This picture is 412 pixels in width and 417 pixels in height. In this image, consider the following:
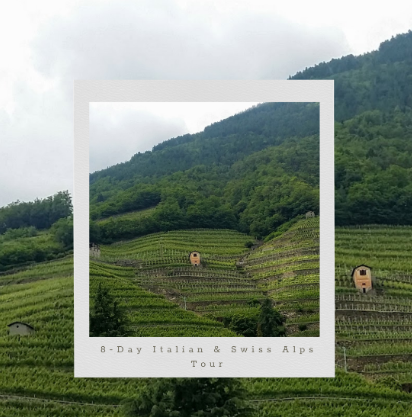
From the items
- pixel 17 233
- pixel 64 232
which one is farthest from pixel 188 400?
pixel 17 233

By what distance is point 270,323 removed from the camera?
32.7ft

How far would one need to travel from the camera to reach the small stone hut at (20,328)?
608 inches

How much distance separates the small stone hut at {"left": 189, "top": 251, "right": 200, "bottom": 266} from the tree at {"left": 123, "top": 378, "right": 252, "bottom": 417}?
2.49m

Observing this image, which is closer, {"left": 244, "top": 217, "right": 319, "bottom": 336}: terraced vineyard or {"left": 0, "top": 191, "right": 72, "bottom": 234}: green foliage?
{"left": 244, "top": 217, "right": 319, "bottom": 336}: terraced vineyard

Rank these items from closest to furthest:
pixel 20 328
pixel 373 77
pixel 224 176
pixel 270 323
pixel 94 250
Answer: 1. pixel 270 323
2. pixel 94 250
3. pixel 224 176
4. pixel 20 328
5. pixel 373 77

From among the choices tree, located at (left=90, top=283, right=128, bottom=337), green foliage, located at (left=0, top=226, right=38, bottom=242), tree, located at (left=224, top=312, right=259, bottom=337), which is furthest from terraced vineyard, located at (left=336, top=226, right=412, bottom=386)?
green foliage, located at (left=0, top=226, right=38, bottom=242)

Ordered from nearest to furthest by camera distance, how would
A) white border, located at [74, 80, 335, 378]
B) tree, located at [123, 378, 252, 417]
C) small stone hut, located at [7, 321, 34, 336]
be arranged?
1. white border, located at [74, 80, 335, 378]
2. tree, located at [123, 378, 252, 417]
3. small stone hut, located at [7, 321, 34, 336]

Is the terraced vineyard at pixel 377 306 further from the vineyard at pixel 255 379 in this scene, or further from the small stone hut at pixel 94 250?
the small stone hut at pixel 94 250

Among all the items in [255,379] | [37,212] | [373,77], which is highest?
[373,77]

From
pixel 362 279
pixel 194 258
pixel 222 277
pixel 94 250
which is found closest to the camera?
pixel 94 250

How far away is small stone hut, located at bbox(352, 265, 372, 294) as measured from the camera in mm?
17875

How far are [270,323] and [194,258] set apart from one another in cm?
228

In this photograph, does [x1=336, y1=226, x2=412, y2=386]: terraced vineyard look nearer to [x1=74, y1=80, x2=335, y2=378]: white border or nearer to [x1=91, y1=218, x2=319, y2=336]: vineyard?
[x1=91, y1=218, x2=319, y2=336]: vineyard

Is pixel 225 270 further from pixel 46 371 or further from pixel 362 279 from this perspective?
pixel 362 279
